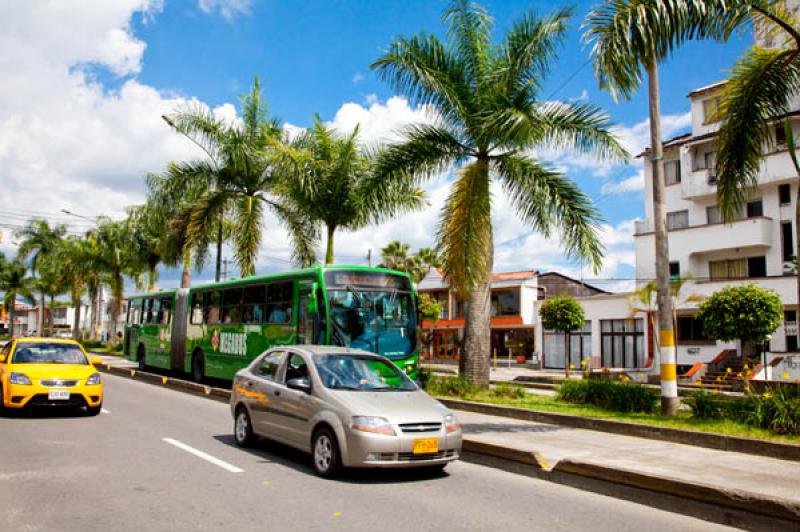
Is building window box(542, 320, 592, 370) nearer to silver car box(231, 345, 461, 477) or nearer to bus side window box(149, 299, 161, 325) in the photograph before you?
bus side window box(149, 299, 161, 325)

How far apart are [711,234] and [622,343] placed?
29.6 feet

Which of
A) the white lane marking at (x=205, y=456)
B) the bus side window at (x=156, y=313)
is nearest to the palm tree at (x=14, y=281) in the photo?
the bus side window at (x=156, y=313)

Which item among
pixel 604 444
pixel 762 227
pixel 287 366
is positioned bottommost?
pixel 604 444

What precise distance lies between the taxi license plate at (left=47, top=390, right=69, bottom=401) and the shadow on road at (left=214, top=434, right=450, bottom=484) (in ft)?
14.1

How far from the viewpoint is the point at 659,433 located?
12078mm

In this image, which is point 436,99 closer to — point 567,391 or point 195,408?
point 567,391

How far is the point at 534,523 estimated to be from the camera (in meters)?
6.47

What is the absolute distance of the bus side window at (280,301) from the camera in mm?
17672

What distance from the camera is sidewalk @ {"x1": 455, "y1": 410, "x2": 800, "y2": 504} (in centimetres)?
829

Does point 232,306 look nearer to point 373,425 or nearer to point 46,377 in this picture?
point 46,377

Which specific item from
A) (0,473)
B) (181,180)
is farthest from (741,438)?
(181,180)

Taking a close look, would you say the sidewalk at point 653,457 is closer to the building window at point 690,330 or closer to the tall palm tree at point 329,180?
the tall palm tree at point 329,180

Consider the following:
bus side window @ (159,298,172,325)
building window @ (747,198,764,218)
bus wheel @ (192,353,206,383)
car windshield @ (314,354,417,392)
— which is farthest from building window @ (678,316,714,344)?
car windshield @ (314,354,417,392)

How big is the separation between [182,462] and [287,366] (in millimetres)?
1843
